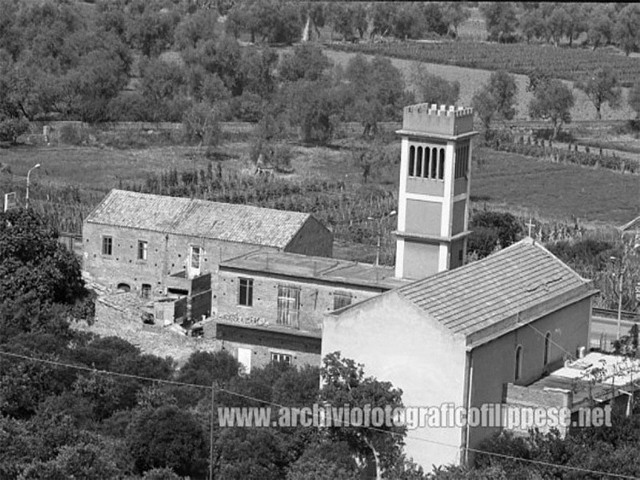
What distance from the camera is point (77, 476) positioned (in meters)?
29.1

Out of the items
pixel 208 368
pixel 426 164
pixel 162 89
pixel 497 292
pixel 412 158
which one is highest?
pixel 412 158

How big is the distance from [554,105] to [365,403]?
167ft

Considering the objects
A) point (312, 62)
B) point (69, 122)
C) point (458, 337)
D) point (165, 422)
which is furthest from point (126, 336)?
point (312, 62)

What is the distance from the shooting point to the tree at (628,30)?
360ft

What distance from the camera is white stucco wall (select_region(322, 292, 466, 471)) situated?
3109cm

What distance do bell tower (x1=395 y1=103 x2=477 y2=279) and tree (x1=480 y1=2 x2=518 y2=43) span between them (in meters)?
81.8

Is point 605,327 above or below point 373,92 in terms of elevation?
below

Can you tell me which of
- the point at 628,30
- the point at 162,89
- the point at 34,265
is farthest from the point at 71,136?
the point at 628,30

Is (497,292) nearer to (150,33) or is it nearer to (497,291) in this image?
(497,291)

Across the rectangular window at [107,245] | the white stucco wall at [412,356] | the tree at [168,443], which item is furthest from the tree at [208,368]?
the rectangular window at [107,245]

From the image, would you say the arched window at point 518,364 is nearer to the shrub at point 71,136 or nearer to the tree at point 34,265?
the tree at point 34,265

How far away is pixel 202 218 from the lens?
43.8 m

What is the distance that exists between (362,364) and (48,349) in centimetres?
802

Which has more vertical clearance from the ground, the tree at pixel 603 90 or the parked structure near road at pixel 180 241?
the parked structure near road at pixel 180 241
